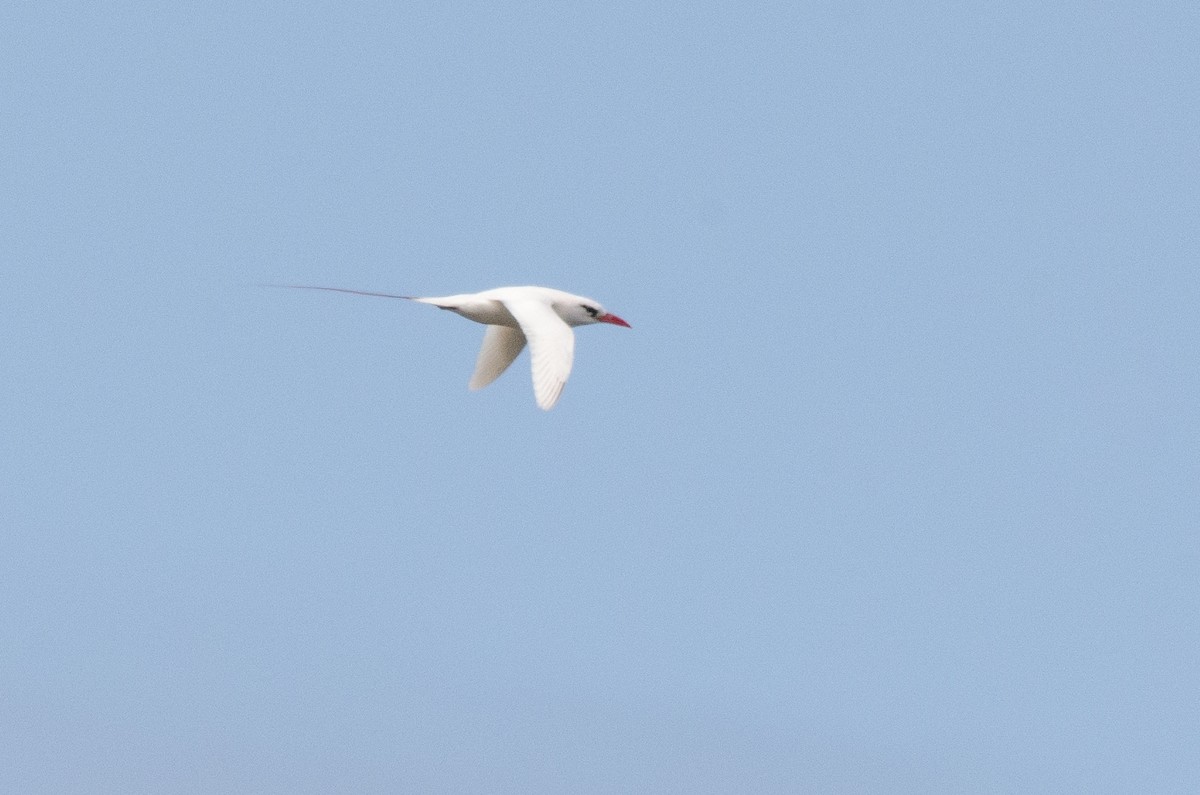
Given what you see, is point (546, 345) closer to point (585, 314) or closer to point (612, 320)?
point (585, 314)

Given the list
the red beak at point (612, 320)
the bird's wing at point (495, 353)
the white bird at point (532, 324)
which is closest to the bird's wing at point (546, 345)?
the white bird at point (532, 324)

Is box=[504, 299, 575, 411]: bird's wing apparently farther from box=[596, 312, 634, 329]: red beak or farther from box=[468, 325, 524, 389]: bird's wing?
box=[468, 325, 524, 389]: bird's wing

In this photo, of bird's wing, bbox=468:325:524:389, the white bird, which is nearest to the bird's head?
the white bird

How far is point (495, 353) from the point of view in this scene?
3181 cm

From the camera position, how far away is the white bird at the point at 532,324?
1016 inches

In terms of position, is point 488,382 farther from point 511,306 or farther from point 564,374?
point 564,374

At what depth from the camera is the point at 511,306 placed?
27.9m

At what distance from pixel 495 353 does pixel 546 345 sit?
550cm

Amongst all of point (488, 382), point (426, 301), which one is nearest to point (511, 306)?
point (426, 301)

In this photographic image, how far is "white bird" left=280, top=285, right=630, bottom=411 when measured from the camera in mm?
25797

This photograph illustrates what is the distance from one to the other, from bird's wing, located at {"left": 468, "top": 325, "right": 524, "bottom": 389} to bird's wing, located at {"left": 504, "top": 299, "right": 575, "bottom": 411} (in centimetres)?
326

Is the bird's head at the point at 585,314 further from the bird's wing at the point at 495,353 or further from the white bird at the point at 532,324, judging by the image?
the bird's wing at the point at 495,353

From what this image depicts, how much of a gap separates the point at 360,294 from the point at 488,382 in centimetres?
632

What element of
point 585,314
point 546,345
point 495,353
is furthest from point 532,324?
point 495,353
